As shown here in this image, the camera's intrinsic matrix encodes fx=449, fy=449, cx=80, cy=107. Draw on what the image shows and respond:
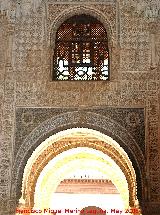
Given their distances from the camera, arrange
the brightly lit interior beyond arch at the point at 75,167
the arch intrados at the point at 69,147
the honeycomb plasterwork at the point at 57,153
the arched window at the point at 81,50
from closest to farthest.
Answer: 1. the arched window at the point at 81,50
2. the honeycomb plasterwork at the point at 57,153
3. the arch intrados at the point at 69,147
4. the brightly lit interior beyond arch at the point at 75,167

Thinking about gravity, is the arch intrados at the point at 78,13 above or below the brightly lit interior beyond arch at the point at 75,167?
above

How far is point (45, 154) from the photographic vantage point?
9.10 metres

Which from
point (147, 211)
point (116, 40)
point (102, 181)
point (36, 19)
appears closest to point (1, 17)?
point (36, 19)

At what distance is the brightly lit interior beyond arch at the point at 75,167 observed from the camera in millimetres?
9984

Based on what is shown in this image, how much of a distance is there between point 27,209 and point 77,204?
7380 mm

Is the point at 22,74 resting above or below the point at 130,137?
above

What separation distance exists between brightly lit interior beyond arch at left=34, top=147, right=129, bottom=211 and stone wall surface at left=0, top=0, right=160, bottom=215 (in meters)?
2.66

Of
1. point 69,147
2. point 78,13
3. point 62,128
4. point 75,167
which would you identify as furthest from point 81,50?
point 75,167

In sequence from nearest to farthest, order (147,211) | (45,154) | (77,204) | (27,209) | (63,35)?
(147,211), (27,209), (63,35), (45,154), (77,204)

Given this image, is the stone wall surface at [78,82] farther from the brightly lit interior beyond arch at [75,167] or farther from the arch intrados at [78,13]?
the brightly lit interior beyond arch at [75,167]

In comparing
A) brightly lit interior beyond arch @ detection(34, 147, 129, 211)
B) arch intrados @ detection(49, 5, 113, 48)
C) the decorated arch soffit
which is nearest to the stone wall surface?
arch intrados @ detection(49, 5, 113, 48)

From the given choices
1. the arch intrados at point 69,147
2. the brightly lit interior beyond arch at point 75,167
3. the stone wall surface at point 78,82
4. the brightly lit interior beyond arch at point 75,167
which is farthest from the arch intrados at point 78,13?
the brightly lit interior beyond arch at point 75,167

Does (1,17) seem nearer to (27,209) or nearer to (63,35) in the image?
(63,35)

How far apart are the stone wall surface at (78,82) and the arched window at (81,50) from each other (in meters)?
0.15
